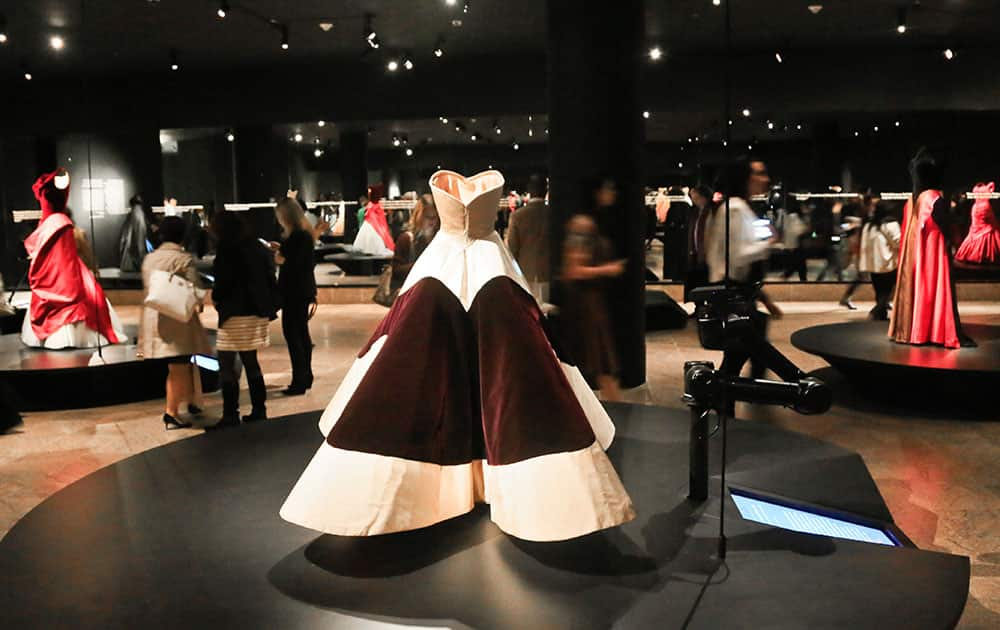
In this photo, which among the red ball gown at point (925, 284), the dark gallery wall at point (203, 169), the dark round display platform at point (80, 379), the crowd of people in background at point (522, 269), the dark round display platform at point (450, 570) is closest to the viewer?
the dark round display platform at point (450, 570)

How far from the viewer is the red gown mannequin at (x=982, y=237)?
1316cm

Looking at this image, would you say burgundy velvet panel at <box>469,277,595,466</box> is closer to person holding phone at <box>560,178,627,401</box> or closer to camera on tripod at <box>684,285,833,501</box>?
camera on tripod at <box>684,285,833,501</box>

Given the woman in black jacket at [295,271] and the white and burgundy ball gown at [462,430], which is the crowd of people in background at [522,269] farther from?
the white and burgundy ball gown at [462,430]

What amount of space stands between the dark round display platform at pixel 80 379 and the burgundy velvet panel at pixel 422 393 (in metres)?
4.70

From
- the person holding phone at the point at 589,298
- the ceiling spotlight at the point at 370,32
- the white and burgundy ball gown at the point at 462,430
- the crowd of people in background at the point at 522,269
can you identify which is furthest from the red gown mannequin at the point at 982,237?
the white and burgundy ball gown at the point at 462,430

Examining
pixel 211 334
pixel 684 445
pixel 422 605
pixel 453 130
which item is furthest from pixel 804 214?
pixel 422 605

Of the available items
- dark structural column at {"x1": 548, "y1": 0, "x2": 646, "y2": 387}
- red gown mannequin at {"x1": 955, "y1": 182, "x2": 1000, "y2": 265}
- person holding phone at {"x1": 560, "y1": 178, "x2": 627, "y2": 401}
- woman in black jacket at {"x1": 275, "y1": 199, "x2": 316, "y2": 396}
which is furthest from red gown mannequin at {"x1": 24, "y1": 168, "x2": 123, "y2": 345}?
red gown mannequin at {"x1": 955, "y1": 182, "x2": 1000, "y2": 265}

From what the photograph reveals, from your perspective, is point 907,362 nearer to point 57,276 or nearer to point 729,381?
point 729,381

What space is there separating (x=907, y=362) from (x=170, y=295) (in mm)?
4648

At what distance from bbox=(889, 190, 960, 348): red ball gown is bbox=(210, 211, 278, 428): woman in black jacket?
441cm

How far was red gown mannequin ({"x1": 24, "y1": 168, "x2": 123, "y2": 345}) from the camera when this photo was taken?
25.2 feet

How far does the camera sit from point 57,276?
7758 millimetres

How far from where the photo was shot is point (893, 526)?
136 inches

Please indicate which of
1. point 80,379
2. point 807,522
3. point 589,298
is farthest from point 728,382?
point 80,379
